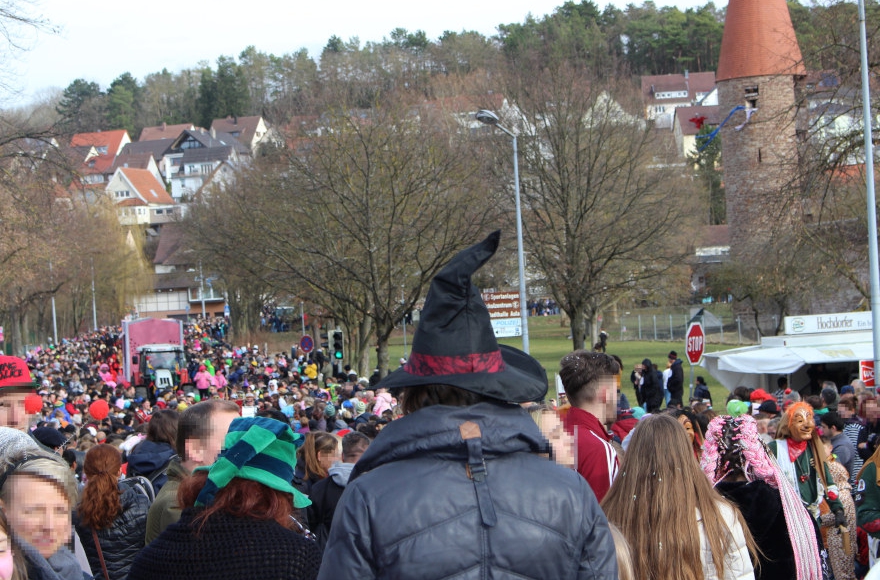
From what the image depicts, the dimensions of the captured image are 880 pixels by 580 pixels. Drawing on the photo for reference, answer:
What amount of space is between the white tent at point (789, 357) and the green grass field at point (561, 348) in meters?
3.56

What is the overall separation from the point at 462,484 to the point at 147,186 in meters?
140

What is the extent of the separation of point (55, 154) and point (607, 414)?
625 inches

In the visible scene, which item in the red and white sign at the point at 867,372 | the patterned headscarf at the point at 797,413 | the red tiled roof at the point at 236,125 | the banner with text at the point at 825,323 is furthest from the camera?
the red tiled roof at the point at 236,125

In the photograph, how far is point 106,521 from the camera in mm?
5180

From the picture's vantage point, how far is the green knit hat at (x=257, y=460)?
11.1 ft

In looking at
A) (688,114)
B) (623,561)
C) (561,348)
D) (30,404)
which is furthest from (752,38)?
(688,114)

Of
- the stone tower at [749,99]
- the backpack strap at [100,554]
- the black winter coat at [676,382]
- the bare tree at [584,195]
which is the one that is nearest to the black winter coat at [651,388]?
the black winter coat at [676,382]

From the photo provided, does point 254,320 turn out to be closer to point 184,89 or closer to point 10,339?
point 10,339

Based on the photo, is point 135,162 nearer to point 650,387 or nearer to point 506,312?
point 506,312

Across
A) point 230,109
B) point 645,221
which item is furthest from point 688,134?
point 645,221

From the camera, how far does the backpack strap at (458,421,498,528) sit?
247 centimetres

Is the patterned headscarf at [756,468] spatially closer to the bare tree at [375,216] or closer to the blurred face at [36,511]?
the blurred face at [36,511]

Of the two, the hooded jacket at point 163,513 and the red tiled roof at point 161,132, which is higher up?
the red tiled roof at point 161,132

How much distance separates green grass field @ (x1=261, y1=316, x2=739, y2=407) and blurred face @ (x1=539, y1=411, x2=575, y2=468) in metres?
25.7
